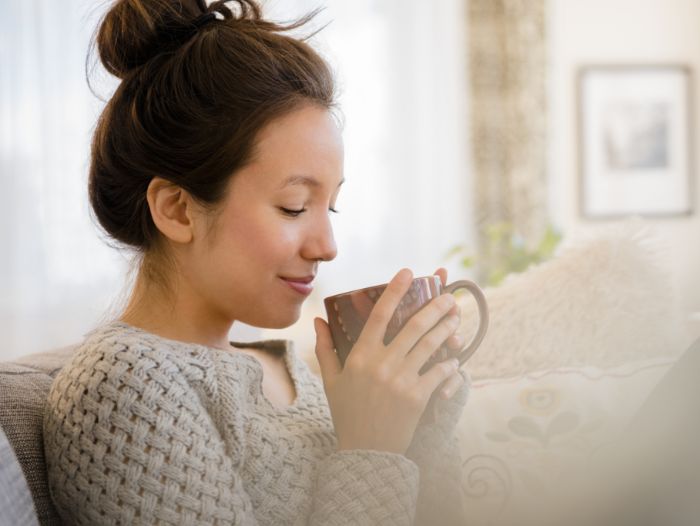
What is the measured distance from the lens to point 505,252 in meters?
4.22

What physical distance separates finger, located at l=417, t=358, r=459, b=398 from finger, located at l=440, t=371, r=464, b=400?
0.6 inches

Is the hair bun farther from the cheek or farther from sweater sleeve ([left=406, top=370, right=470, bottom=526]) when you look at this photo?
sweater sleeve ([left=406, top=370, right=470, bottom=526])

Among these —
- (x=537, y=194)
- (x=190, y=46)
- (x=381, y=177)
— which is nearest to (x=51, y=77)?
(x=381, y=177)

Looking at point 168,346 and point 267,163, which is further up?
point 267,163

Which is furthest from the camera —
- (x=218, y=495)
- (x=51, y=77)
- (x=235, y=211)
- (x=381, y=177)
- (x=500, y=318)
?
(x=381, y=177)

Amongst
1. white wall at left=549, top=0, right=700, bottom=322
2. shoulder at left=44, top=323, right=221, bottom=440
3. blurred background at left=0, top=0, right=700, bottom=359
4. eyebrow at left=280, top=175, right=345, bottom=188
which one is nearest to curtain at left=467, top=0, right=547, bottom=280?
blurred background at left=0, top=0, right=700, bottom=359

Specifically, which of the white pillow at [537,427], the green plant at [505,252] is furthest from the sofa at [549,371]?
the green plant at [505,252]

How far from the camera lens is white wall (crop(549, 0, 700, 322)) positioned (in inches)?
181

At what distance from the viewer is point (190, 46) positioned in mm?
1001

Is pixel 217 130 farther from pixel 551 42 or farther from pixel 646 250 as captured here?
pixel 551 42

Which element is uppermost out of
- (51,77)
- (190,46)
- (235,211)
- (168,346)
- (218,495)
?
(51,77)

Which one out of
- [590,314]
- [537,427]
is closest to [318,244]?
[537,427]

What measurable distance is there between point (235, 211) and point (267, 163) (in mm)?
71

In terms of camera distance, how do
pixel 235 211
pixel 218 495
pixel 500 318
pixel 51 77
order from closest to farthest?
pixel 218 495, pixel 235 211, pixel 500 318, pixel 51 77
